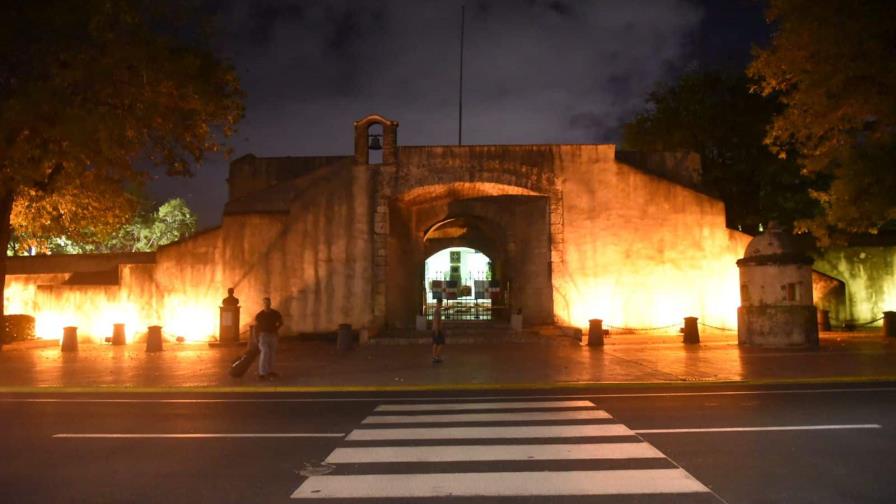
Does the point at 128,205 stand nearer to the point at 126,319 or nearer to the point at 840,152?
the point at 126,319

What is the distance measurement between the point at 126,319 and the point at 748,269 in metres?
21.4

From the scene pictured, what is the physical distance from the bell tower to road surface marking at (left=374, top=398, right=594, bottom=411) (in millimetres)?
14131

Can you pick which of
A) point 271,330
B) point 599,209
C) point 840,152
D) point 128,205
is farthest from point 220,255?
point 840,152

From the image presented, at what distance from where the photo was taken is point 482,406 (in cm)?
970

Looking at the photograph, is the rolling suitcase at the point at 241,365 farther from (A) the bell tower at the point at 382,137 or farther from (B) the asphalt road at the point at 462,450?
(A) the bell tower at the point at 382,137

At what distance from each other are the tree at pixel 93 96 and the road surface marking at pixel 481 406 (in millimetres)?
12653

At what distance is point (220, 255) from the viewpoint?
891 inches

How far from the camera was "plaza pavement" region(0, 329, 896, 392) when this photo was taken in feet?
40.3

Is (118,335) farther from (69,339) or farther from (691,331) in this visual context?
(691,331)

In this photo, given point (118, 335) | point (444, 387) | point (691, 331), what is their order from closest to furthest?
1. point (444, 387)
2. point (691, 331)
3. point (118, 335)

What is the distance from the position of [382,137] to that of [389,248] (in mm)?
4108

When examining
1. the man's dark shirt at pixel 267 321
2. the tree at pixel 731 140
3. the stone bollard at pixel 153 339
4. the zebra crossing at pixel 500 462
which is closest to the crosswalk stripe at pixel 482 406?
the zebra crossing at pixel 500 462

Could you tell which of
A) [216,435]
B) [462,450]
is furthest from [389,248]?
[462,450]

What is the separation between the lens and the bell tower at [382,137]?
74.6 feet
